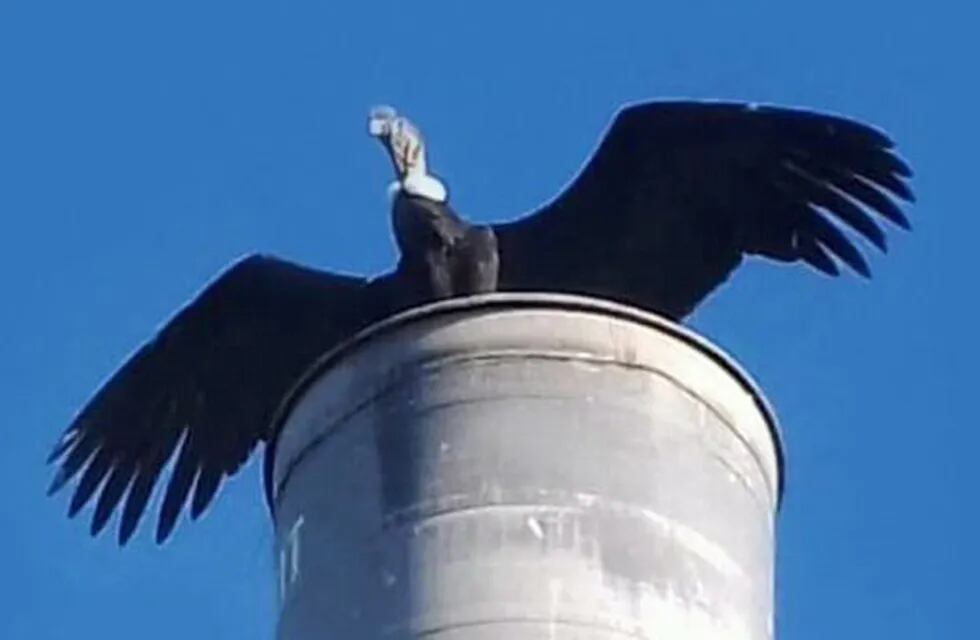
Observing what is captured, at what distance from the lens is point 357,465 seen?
9422 mm

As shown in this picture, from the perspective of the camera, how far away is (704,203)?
12.8 meters

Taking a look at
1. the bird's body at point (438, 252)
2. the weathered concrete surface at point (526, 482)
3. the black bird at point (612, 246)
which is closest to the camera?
the weathered concrete surface at point (526, 482)

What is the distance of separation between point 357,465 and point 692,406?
840 mm

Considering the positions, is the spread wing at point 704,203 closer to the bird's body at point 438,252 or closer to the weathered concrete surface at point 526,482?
the bird's body at point 438,252

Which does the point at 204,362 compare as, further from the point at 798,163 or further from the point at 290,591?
the point at 290,591

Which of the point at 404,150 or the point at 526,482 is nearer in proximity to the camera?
the point at 526,482

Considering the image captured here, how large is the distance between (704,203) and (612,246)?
1.09 feet

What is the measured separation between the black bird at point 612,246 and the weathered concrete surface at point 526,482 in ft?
8.32

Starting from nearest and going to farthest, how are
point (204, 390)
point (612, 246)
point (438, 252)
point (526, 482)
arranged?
1. point (526, 482)
2. point (438, 252)
3. point (612, 246)
4. point (204, 390)

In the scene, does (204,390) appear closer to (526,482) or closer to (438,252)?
(438,252)

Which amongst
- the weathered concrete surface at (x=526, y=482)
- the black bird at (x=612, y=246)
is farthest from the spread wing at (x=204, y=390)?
the weathered concrete surface at (x=526, y=482)

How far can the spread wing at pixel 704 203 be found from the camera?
1265 cm

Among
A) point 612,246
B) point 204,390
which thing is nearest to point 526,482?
point 612,246

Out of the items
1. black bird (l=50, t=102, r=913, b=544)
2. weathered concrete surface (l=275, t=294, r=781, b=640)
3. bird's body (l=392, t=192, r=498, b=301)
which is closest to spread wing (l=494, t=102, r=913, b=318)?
black bird (l=50, t=102, r=913, b=544)
